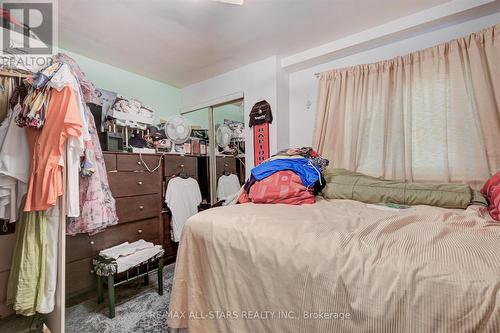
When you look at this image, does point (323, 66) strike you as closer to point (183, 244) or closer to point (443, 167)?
point (443, 167)

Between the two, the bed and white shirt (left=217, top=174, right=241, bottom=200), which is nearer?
the bed

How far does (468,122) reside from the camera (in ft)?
5.65

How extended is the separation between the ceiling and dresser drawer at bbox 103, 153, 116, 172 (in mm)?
1090

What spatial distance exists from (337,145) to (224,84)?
1.65 m

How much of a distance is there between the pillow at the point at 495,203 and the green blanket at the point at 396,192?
0.38 ft

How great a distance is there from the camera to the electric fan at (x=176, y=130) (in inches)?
109

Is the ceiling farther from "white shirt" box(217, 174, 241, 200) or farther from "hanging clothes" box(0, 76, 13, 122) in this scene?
"white shirt" box(217, 174, 241, 200)

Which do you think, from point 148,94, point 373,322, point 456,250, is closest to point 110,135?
point 148,94

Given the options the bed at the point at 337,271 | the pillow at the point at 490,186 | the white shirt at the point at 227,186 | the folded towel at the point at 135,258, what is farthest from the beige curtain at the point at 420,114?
the folded towel at the point at 135,258

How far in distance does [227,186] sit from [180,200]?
738 mm

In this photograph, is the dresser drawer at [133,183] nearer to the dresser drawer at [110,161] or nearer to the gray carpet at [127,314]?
the dresser drawer at [110,161]

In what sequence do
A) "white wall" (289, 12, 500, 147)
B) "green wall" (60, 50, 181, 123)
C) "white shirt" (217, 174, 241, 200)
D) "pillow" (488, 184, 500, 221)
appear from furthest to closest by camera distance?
"white shirt" (217, 174, 241, 200), "green wall" (60, 50, 181, 123), "white wall" (289, 12, 500, 147), "pillow" (488, 184, 500, 221)

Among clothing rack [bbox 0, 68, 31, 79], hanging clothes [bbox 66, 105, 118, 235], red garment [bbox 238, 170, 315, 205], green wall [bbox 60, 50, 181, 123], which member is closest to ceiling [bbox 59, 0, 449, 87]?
green wall [bbox 60, 50, 181, 123]

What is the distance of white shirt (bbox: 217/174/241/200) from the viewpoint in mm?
3145
